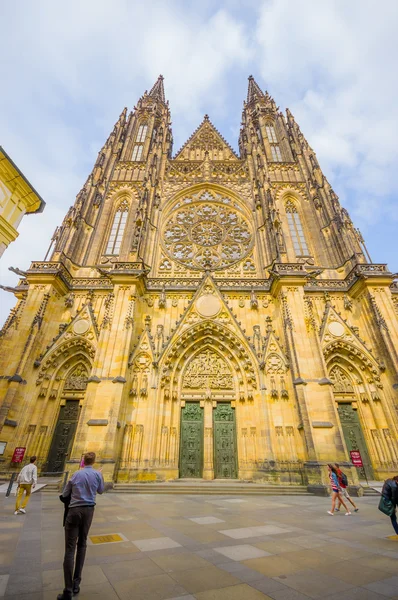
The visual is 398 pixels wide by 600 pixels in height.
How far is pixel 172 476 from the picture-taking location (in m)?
11.1

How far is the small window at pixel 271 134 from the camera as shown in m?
23.7

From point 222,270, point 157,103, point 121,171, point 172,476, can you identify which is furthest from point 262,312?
point 157,103

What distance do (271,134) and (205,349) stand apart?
20.6m

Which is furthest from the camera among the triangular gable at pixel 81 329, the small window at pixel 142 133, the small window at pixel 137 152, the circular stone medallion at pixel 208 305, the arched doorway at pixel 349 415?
the small window at pixel 142 133

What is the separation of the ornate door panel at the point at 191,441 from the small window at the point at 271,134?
22.0m

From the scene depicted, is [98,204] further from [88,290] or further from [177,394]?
[177,394]

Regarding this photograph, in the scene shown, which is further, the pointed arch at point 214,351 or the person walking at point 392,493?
the pointed arch at point 214,351

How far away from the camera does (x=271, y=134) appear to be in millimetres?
24469

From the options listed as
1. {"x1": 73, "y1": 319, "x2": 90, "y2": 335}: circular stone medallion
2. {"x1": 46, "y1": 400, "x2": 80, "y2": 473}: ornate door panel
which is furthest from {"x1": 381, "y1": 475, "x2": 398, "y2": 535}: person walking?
{"x1": 73, "y1": 319, "x2": 90, "y2": 335}: circular stone medallion

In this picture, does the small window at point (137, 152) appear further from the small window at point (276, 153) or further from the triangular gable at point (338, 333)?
the triangular gable at point (338, 333)

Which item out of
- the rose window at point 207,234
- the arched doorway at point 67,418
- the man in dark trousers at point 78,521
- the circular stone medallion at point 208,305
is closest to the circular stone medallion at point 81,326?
the arched doorway at point 67,418

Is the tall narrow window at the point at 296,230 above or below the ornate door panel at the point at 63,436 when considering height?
above

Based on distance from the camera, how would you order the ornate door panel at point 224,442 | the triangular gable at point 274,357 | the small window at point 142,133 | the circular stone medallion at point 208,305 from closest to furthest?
1. the ornate door panel at point 224,442
2. the triangular gable at point 274,357
3. the circular stone medallion at point 208,305
4. the small window at point 142,133

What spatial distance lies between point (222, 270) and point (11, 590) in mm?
15013
